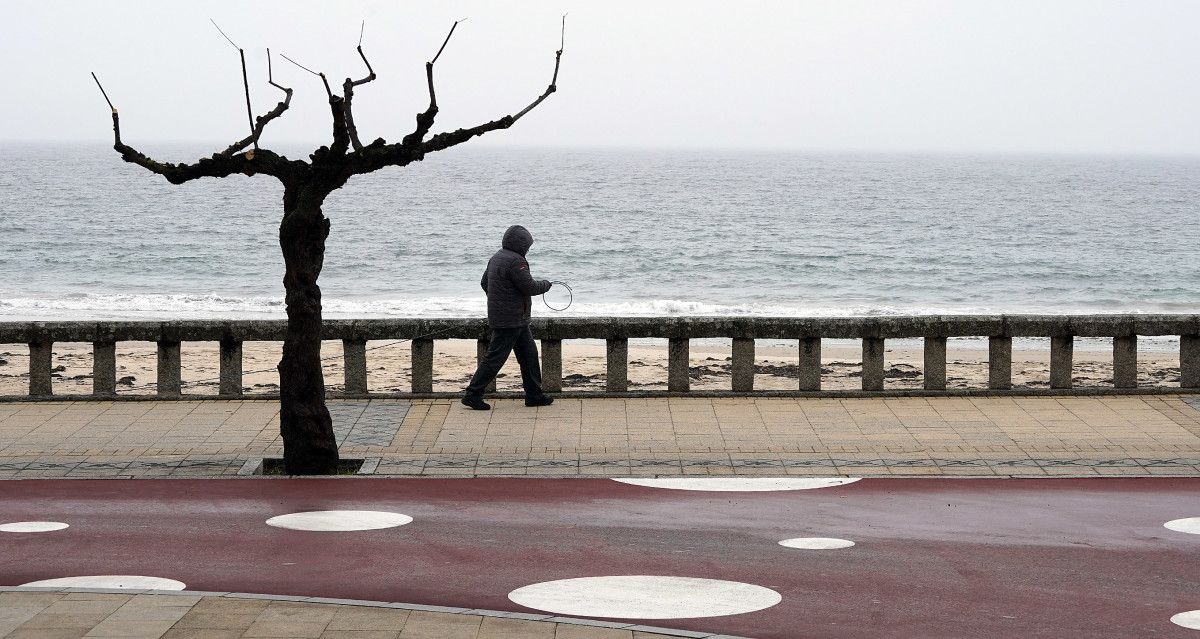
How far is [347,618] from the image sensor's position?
630 cm

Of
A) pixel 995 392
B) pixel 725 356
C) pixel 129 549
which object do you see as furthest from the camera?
pixel 725 356

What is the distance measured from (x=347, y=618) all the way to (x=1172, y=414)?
8.53 metres

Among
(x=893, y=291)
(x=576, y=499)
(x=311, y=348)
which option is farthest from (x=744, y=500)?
(x=893, y=291)

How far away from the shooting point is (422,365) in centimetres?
1293

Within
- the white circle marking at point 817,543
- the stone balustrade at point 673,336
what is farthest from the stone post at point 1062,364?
the white circle marking at point 817,543

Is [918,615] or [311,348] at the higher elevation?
[311,348]

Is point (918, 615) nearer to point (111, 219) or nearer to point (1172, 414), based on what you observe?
point (1172, 414)

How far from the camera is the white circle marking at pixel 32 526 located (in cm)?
827

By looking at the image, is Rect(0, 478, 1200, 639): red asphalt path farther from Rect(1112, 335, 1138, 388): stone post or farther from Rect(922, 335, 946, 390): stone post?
Rect(1112, 335, 1138, 388): stone post

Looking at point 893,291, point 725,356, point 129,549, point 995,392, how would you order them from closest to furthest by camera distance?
point 129,549, point 995,392, point 725,356, point 893,291

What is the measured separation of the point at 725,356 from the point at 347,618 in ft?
65.9

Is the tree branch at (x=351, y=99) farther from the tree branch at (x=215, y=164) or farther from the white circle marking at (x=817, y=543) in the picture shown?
the white circle marking at (x=817, y=543)

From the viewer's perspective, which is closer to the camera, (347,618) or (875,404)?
(347,618)

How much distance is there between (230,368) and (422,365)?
1816mm
